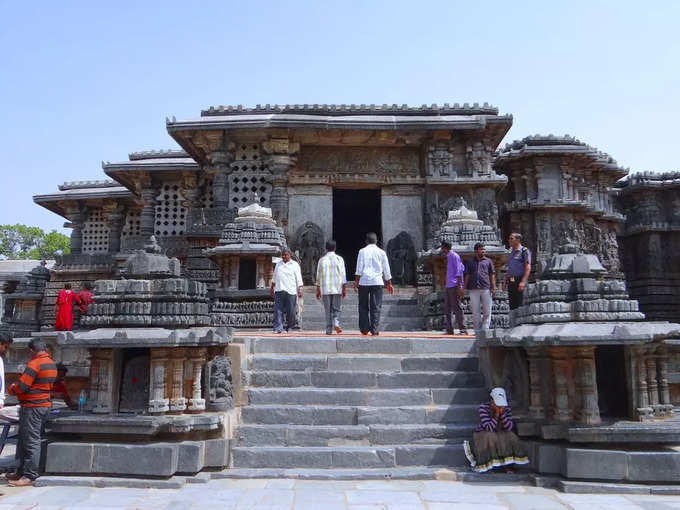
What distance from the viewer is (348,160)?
1499 centimetres

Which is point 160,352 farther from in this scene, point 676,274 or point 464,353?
point 676,274

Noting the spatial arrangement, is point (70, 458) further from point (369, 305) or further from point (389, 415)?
point (369, 305)

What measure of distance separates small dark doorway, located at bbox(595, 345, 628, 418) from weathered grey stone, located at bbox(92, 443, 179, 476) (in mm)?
4096

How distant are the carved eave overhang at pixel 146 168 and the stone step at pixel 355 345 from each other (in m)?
11.1

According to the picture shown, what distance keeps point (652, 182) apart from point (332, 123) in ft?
40.6

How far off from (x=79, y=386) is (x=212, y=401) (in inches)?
137

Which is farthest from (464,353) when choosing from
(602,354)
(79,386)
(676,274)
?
(676,274)

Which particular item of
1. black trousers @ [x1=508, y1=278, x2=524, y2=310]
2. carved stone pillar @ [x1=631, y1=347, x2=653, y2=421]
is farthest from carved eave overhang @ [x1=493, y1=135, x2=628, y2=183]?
carved stone pillar @ [x1=631, y1=347, x2=653, y2=421]

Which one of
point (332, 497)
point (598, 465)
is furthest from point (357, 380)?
point (598, 465)

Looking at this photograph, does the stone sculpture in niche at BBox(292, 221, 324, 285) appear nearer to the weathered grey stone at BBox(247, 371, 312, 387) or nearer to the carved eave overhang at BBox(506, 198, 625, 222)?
the carved eave overhang at BBox(506, 198, 625, 222)

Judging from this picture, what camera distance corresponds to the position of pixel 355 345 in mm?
6770

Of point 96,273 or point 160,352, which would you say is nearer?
point 160,352

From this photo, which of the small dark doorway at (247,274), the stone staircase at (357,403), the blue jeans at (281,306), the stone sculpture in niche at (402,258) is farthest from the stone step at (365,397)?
the stone sculpture in niche at (402,258)

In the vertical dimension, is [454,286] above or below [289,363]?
above
